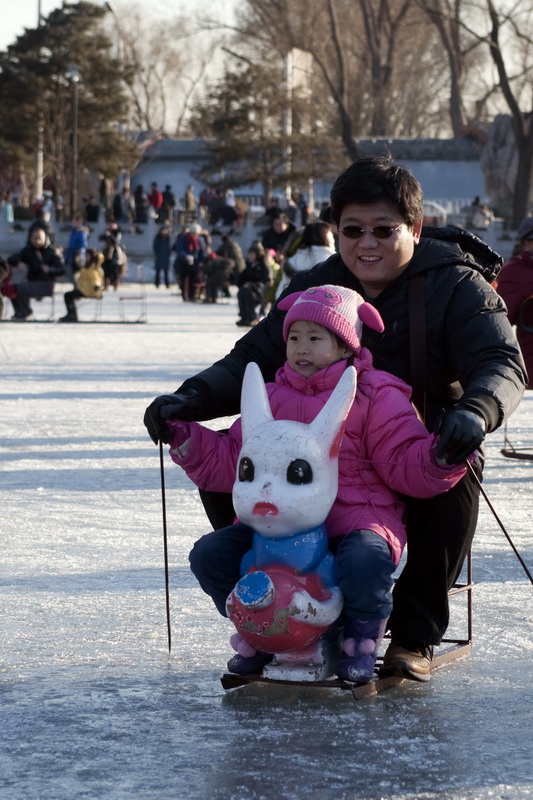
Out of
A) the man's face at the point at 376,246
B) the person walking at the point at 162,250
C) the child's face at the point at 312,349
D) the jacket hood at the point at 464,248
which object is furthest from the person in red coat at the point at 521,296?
the person walking at the point at 162,250

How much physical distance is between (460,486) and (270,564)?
0.52 m

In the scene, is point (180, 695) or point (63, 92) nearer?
point (180, 695)

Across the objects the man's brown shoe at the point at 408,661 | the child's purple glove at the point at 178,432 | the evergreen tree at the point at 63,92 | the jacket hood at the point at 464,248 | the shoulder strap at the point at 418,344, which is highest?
the evergreen tree at the point at 63,92

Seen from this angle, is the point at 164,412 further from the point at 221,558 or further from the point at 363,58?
the point at 363,58

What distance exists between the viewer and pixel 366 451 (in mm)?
3369

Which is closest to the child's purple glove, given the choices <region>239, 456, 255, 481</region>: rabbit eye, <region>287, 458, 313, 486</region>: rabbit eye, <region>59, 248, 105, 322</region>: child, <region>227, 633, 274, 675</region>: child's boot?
<region>239, 456, 255, 481</region>: rabbit eye

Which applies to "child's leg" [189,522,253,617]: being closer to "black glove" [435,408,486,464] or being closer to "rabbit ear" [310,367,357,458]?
"rabbit ear" [310,367,357,458]

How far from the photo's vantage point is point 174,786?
2826 mm

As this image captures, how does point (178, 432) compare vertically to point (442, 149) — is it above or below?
below

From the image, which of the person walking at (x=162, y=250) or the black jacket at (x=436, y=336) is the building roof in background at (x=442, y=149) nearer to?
the person walking at (x=162, y=250)

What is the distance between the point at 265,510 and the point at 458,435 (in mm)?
441

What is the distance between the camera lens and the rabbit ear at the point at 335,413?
320cm

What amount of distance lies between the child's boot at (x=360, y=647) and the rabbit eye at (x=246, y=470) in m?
0.38

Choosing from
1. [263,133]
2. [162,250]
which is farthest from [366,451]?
[263,133]
